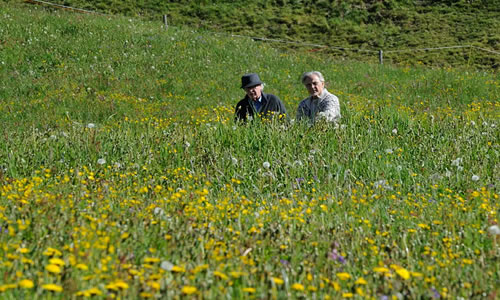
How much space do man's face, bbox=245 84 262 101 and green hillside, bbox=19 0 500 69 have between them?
1676cm

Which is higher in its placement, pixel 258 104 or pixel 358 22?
pixel 258 104

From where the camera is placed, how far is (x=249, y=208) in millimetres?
4434

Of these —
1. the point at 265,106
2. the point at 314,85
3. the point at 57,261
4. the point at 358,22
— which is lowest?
the point at 358,22

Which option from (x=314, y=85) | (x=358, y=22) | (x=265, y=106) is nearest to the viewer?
(x=314, y=85)

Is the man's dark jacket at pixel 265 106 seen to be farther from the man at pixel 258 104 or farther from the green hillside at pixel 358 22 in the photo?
the green hillside at pixel 358 22

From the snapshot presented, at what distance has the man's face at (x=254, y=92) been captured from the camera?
28.9ft

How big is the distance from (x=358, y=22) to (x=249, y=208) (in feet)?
93.6

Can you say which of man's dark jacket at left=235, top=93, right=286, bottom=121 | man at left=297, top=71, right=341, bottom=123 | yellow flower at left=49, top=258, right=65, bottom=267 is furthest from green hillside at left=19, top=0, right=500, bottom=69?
yellow flower at left=49, top=258, right=65, bottom=267

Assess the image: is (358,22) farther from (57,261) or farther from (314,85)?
(57,261)

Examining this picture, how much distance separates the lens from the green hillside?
1023 inches

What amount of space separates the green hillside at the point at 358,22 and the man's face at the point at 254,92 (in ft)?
55.0

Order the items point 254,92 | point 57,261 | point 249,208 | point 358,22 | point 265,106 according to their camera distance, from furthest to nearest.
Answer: point 358,22
point 265,106
point 254,92
point 249,208
point 57,261

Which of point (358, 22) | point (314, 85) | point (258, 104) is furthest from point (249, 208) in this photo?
point (358, 22)

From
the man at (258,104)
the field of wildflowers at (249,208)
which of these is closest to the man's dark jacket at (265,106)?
the man at (258,104)
